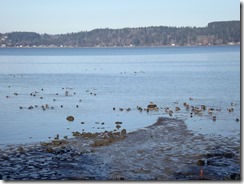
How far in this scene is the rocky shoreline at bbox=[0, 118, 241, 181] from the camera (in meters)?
12.9

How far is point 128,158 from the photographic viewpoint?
15367 mm

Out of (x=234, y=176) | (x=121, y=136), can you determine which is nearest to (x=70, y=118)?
(x=121, y=136)

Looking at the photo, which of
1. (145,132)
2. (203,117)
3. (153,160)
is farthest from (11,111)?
(153,160)

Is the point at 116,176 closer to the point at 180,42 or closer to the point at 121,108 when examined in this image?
the point at 121,108

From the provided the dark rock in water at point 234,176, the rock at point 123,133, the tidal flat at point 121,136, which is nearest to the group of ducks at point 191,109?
the tidal flat at point 121,136

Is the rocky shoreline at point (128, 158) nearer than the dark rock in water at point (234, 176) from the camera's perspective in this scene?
No

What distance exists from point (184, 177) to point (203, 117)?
11936 millimetres

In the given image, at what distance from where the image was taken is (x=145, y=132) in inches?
810

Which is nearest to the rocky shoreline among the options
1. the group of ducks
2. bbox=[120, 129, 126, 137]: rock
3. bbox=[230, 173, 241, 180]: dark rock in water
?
bbox=[230, 173, 241, 180]: dark rock in water

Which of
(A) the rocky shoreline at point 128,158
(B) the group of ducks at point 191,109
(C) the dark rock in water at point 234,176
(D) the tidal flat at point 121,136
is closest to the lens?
(C) the dark rock in water at point 234,176

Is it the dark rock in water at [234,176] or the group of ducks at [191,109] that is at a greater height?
the dark rock in water at [234,176]

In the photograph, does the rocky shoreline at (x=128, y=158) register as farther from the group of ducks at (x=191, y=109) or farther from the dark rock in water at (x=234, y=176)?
the group of ducks at (x=191, y=109)

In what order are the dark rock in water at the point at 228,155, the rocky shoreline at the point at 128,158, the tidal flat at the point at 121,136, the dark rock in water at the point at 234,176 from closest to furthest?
the dark rock in water at the point at 234,176, the rocky shoreline at the point at 128,158, the tidal flat at the point at 121,136, the dark rock in water at the point at 228,155

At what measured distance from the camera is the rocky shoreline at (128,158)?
1292 cm
